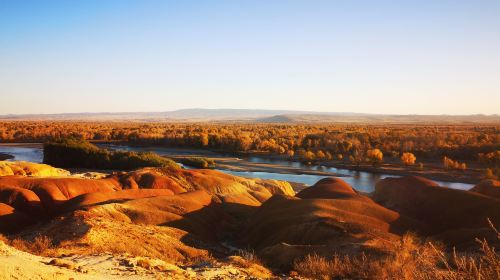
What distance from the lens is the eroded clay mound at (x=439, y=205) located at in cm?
2064

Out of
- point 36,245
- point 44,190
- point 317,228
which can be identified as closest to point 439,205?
point 317,228

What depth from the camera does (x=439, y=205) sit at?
2267 centimetres

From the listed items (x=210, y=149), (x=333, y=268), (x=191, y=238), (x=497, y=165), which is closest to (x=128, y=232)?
(x=191, y=238)

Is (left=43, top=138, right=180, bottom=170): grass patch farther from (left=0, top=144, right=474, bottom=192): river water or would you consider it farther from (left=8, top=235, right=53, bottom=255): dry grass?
(left=8, top=235, right=53, bottom=255): dry grass

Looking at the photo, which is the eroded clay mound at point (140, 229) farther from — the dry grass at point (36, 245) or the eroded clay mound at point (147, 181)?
the eroded clay mound at point (147, 181)

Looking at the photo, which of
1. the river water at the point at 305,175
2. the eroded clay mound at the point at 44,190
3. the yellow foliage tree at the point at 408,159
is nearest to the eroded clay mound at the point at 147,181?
the eroded clay mound at the point at 44,190

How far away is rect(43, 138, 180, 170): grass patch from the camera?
139 ft

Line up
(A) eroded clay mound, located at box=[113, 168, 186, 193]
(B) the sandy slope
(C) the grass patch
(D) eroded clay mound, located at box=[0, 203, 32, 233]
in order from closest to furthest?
1. (B) the sandy slope
2. (D) eroded clay mound, located at box=[0, 203, 32, 233]
3. (A) eroded clay mound, located at box=[113, 168, 186, 193]
4. (C) the grass patch

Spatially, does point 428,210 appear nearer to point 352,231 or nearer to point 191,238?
point 352,231

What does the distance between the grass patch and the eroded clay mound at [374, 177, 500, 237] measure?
71.5ft

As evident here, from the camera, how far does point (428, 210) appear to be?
75.1ft

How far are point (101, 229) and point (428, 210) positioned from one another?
14.9 m

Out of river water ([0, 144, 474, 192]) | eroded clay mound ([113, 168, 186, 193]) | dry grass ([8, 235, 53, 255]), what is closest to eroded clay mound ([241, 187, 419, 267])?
dry grass ([8, 235, 53, 255])

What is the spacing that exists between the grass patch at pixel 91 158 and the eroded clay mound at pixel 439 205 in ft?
71.5
